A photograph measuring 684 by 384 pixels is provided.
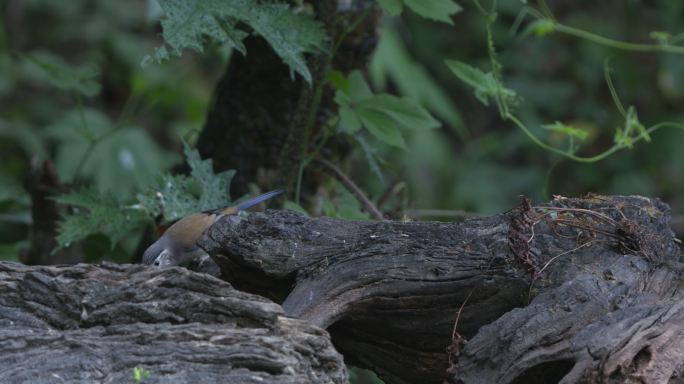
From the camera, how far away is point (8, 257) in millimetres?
3066

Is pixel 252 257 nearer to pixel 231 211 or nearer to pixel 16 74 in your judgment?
pixel 231 211

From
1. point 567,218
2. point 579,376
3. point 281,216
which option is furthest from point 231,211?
point 579,376

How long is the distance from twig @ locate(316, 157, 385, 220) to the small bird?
0.95ft

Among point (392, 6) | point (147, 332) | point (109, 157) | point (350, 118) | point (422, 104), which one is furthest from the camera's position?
point (422, 104)

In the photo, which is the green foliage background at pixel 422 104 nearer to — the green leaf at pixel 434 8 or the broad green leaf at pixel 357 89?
the broad green leaf at pixel 357 89

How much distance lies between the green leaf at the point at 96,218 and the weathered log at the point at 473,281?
2.06 feet

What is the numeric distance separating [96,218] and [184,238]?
0.85 ft

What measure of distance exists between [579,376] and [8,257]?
206cm

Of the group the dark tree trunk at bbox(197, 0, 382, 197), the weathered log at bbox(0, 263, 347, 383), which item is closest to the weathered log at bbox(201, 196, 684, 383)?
the weathered log at bbox(0, 263, 347, 383)

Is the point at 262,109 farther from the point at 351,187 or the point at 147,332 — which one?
the point at 147,332

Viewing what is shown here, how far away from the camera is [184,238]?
255 centimetres

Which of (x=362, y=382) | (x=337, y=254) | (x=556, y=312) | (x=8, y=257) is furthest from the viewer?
(x=362, y=382)

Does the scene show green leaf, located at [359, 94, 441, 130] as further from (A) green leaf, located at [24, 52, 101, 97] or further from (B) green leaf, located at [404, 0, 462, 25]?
(A) green leaf, located at [24, 52, 101, 97]

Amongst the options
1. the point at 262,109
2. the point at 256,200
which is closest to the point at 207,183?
the point at 256,200
